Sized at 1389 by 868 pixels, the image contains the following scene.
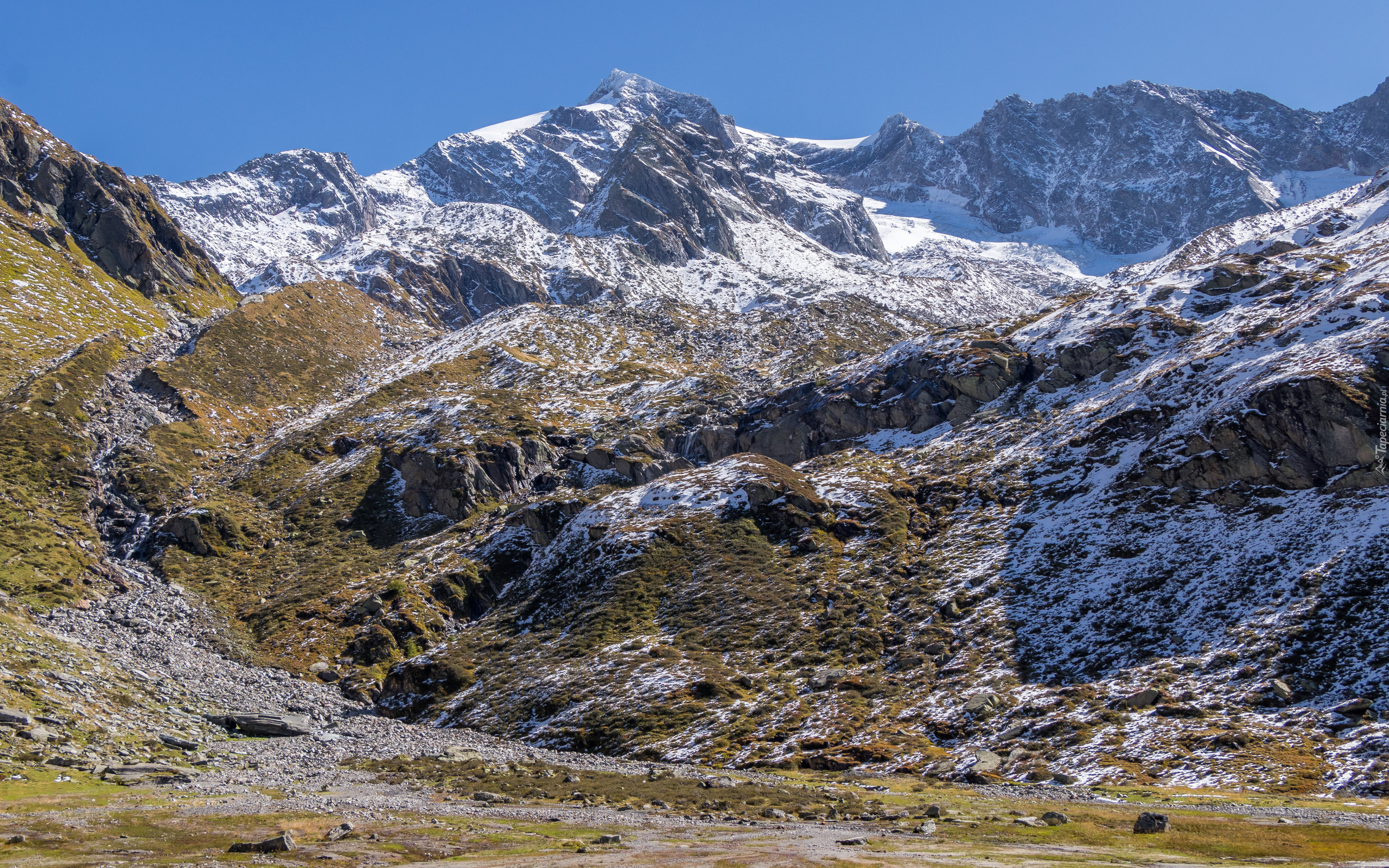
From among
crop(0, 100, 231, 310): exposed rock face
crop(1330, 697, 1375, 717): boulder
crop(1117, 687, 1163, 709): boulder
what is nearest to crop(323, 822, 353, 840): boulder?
crop(1117, 687, 1163, 709): boulder

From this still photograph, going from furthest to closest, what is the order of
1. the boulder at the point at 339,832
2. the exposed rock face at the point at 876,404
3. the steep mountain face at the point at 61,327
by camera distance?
the exposed rock face at the point at 876,404 → the steep mountain face at the point at 61,327 → the boulder at the point at 339,832

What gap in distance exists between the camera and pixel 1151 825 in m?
33.8

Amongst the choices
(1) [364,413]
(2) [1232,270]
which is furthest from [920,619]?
(1) [364,413]

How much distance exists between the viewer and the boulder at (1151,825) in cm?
3369

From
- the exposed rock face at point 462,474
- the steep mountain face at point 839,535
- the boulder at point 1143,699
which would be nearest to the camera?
the boulder at point 1143,699

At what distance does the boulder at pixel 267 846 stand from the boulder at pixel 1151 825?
112ft

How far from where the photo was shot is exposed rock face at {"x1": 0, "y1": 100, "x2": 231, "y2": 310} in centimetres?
18138

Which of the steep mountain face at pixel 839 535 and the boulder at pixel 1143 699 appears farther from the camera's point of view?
the steep mountain face at pixel 839 535

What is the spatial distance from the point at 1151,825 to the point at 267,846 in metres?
35.5

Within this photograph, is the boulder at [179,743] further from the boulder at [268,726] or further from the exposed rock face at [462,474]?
the exposed rock face at [462,474]

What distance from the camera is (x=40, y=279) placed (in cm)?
15612

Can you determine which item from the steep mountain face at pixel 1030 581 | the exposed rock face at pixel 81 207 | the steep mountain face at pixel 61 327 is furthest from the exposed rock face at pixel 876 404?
the exposed rock face at pixel 81 207

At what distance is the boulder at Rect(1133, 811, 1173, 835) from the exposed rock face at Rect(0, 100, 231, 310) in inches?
8331

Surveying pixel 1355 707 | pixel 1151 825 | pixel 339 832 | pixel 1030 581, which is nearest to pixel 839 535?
pixel 1030 581
